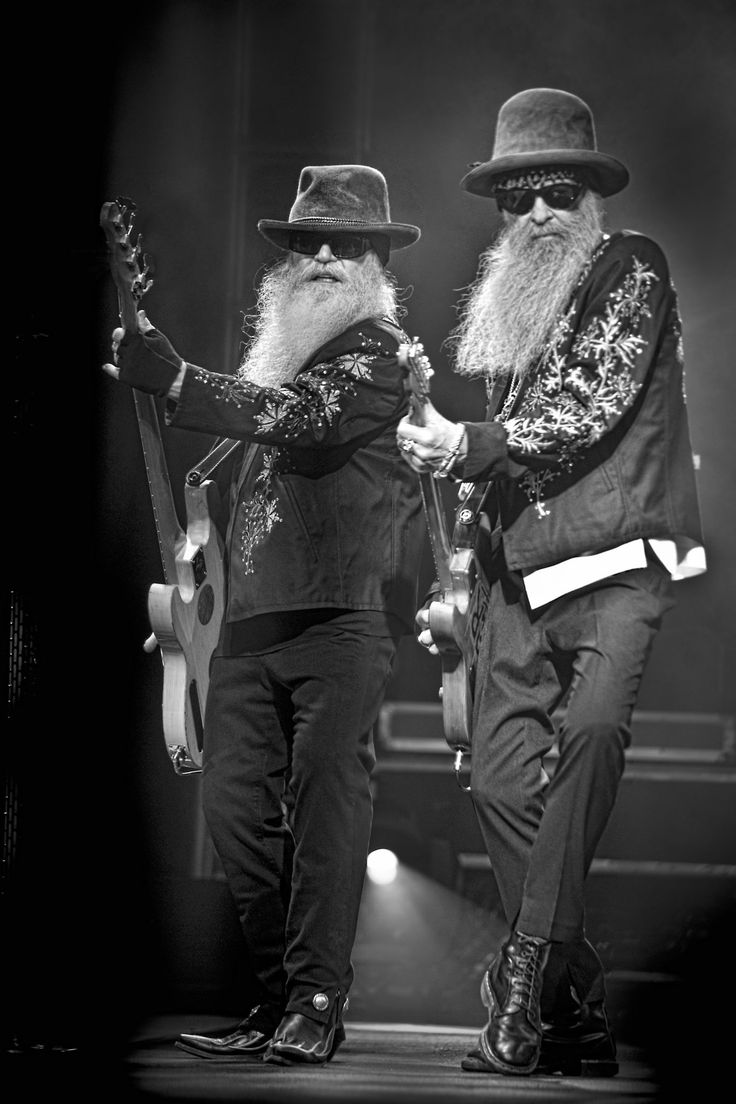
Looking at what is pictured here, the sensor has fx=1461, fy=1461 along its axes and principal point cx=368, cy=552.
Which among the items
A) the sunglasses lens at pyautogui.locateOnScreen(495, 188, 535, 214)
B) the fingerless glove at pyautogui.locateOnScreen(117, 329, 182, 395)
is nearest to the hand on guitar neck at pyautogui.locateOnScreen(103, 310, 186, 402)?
the fingerless glove at pyautogui.locateOnScreen(117, 329, 182, 395)

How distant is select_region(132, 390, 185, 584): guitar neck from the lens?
3367mm

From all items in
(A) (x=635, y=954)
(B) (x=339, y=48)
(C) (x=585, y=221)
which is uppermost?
(B) (x=339, y=48)

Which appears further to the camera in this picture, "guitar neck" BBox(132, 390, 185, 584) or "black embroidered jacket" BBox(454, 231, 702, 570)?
"guitar neck" BBox(132, 390, 185, 584)

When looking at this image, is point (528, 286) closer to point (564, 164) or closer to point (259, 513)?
point (564, 164)

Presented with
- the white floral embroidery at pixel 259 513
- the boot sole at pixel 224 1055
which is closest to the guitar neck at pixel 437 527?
the white floral embroidery at pixel 259 513

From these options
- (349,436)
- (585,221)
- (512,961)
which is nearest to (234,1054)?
(512,961)

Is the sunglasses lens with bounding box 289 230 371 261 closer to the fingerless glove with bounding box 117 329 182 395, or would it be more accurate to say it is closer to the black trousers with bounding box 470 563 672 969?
the fingerless glove with bounding box 117 329 182 395

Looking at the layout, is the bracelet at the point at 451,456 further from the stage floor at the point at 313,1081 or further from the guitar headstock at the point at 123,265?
the stage floor at the point at 313,1081

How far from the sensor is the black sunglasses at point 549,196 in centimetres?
332

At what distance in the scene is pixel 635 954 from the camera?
5.09m

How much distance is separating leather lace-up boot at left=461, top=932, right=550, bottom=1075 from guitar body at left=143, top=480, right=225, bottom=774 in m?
0.93

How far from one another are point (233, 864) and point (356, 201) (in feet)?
5.36

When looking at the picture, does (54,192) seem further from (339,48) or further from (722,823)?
(722,823)

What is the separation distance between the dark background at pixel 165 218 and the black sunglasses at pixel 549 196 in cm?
109
